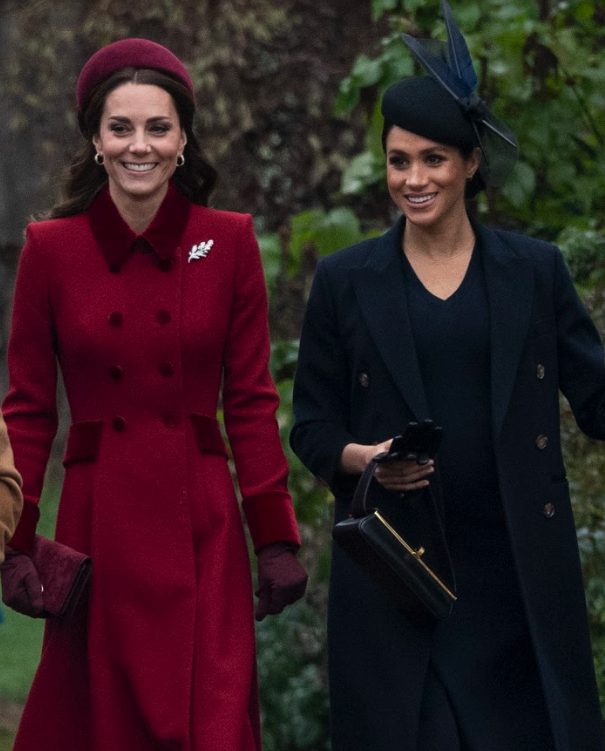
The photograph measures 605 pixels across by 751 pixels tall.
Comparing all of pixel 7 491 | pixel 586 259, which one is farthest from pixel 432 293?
pixel 586 259

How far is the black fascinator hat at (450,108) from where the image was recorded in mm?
5246

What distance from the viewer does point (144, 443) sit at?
17.4ft

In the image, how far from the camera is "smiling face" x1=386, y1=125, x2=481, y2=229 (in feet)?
17.2

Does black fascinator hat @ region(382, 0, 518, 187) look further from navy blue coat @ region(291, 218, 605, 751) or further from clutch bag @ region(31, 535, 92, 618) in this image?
clutch bag @ region(31, 535, 92, 618)

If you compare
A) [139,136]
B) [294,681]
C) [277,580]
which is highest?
[139,136]

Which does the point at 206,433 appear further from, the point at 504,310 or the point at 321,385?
the point at 504,310

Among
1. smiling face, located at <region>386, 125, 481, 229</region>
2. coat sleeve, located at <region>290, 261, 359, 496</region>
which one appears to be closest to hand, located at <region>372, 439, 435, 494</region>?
coat sleeve, located at <region>290, 261, 359, 496</region>

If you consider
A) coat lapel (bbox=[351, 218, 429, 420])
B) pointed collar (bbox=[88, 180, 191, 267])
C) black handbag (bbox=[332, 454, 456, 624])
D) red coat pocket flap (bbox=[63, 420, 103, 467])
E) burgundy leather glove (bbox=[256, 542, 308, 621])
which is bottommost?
burgundy leather glove (bbox=[256, 542, 308, 621])

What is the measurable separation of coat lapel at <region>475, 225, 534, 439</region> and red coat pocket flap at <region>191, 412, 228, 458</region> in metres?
0.68

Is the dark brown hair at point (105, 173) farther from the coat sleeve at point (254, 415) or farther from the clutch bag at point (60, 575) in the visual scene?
the clutch bag at point (60, 575)

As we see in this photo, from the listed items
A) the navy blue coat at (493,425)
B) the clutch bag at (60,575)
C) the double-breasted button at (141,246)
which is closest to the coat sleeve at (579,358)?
the navy blue coat at (493,425)

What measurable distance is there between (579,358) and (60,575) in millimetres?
1333

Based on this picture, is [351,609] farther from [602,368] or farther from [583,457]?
[583,457]

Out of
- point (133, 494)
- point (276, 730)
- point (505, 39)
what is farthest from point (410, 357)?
point (276, 730)
